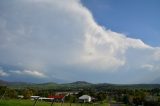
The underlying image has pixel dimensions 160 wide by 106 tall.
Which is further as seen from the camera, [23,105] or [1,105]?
[23,105]

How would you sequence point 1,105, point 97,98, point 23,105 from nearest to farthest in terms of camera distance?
1. point 1,105
2. point 23,105
3. point 97,98

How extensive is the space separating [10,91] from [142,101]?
A: 4488 centimetres

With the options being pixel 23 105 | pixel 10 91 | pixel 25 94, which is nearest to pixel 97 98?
pixel 25 94

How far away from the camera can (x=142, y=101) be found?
125m

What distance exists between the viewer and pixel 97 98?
15825 cm

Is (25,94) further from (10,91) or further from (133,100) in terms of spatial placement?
(133,100)

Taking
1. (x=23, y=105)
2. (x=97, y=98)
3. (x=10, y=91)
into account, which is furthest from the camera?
(x=97, y=98)

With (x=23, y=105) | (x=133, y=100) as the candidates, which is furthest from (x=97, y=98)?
(x=23, y=105)

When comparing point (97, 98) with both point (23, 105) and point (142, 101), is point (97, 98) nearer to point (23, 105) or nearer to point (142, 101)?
point (142, 101)

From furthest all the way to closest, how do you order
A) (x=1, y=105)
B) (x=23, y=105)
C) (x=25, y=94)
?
1. (x=25, y=94)
2. (x=23, y=105)
3. (x=1, y=105)

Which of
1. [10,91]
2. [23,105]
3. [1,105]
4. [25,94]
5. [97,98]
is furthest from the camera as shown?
[97,98]

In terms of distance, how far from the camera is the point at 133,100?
429 ft

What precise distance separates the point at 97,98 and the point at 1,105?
115m

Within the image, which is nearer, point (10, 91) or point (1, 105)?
point (1, 105)
